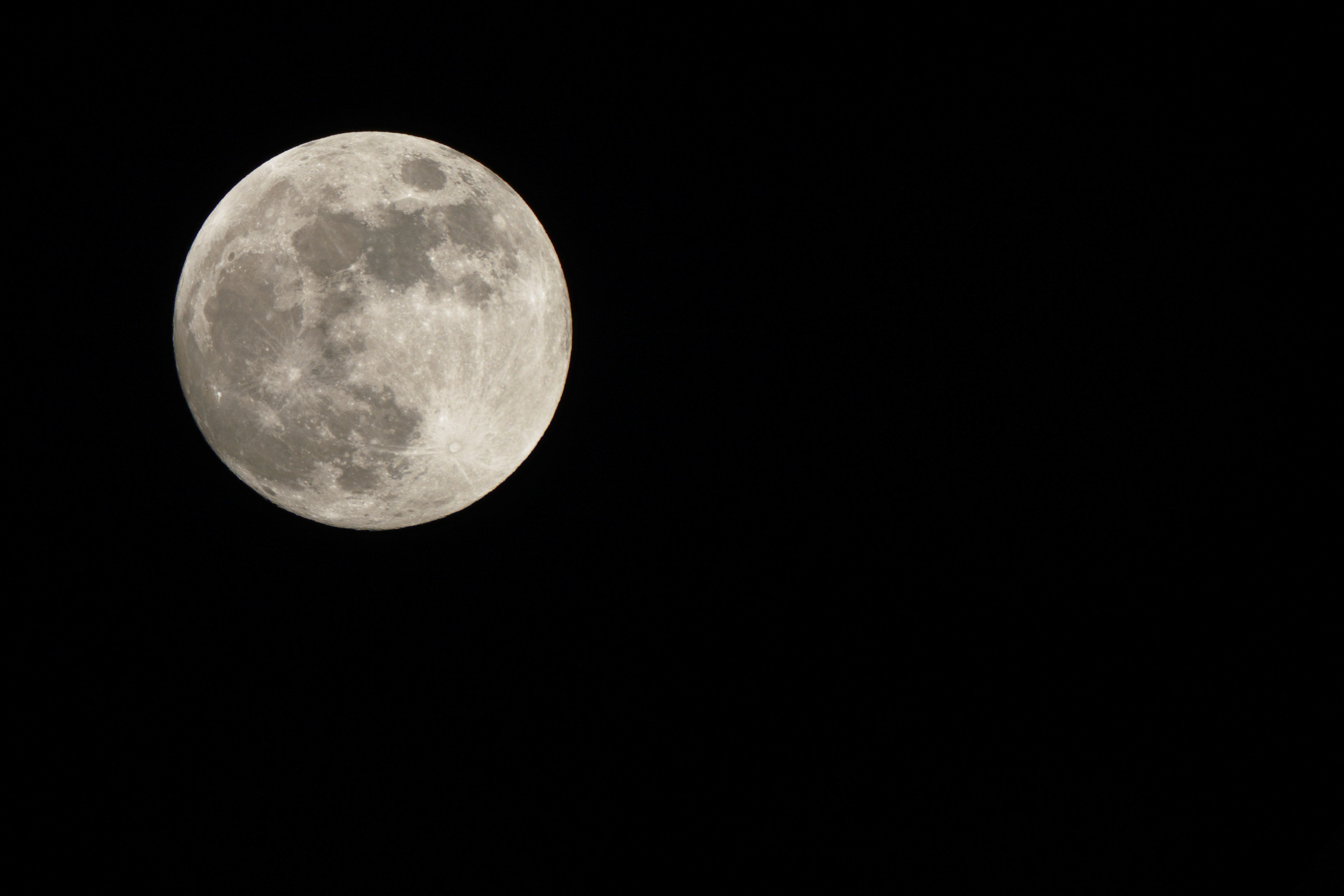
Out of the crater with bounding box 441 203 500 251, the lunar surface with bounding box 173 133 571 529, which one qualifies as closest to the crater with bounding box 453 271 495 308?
the lunar surface with bounding box 173 133 571 529

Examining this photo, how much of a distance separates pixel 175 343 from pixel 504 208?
134cm

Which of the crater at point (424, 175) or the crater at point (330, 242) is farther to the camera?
the crater at point (424, 175)

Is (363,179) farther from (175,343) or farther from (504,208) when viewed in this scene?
(175,343)

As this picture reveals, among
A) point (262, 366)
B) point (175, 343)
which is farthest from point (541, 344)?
point (175, 343)

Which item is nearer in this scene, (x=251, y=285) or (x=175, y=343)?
(x=251, y=285)

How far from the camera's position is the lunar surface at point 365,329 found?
2.17m

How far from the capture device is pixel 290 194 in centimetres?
232

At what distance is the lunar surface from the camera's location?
7.13 ft

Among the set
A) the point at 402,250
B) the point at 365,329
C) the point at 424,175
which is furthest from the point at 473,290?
the point at 424,175

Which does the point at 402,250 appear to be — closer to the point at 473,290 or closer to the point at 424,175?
the point at 473,290

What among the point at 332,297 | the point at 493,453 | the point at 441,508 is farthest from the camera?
the point at 441,508

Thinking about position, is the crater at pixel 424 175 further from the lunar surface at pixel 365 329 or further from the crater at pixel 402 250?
the crater at pixel 402 250

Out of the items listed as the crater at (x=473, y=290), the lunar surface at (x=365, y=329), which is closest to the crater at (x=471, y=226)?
the lunar surface at (x=365, y=329)

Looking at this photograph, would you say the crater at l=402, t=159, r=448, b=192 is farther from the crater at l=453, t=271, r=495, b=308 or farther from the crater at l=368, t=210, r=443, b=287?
the crater at l=453, t=271, r=495, b=308
